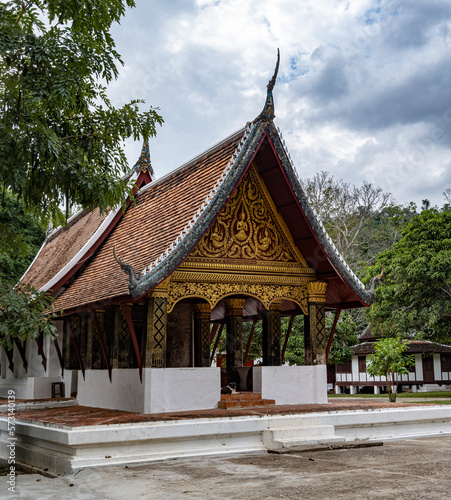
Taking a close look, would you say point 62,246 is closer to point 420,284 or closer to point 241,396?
point 241,396

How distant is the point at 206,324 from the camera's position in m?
13.7

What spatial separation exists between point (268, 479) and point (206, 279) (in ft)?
15.4

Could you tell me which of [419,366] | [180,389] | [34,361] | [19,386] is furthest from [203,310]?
[419,366]

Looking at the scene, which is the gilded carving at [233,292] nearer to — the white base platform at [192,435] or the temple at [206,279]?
the temple at [206,279]

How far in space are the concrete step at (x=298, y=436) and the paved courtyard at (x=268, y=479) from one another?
1.24 ft

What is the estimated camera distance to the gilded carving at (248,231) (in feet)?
36.3

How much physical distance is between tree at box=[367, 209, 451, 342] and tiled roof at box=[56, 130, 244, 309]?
12.4m

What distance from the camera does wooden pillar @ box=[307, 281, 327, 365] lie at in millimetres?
11602

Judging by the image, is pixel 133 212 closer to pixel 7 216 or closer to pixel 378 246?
pixel 7 216

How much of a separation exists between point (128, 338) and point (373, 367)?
13.4 m

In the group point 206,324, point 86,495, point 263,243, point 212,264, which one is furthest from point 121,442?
point 206,324

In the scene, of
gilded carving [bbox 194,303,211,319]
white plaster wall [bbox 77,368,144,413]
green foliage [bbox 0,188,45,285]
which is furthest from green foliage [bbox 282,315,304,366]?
white plaster wall [bbox 77,368,144,413]

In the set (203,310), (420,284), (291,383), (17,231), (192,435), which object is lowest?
(192,435)

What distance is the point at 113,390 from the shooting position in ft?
37.4
